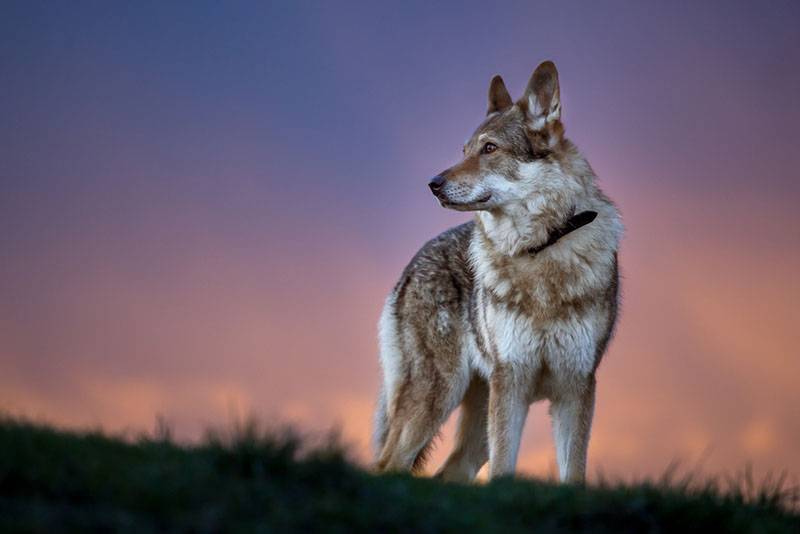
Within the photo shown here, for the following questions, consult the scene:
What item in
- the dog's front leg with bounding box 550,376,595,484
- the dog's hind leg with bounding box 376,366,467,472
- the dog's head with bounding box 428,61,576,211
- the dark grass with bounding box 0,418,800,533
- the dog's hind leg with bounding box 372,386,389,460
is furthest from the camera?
the dog's hind leg with bounding box 372,386,389,460

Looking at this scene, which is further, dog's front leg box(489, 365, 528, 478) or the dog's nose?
the dog's nose

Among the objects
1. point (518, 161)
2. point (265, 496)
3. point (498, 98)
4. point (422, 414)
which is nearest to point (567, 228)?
point (518, 161)

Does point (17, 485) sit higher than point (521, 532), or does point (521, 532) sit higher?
point (17, 485)

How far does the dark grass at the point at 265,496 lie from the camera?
3.11 meters

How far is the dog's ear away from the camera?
25.6 feet

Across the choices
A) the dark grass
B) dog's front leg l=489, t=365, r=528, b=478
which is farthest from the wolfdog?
the dark grass

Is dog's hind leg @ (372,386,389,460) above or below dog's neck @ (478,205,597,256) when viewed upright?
below

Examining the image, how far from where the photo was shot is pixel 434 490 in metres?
4.37

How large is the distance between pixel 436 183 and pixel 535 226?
930 millimetres

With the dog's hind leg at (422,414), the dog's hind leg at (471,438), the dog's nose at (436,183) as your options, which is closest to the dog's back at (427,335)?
the dog's hind leg at (422,414)

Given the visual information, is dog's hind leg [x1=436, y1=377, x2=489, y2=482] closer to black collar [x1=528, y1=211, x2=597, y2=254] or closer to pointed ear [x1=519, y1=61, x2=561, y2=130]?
black collar [x1=528, y1=211, x2=597, y2=254]

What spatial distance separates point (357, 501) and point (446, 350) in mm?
4117

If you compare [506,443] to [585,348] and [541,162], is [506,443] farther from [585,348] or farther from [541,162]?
[541,162]

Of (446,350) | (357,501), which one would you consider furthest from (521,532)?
(446,350)
